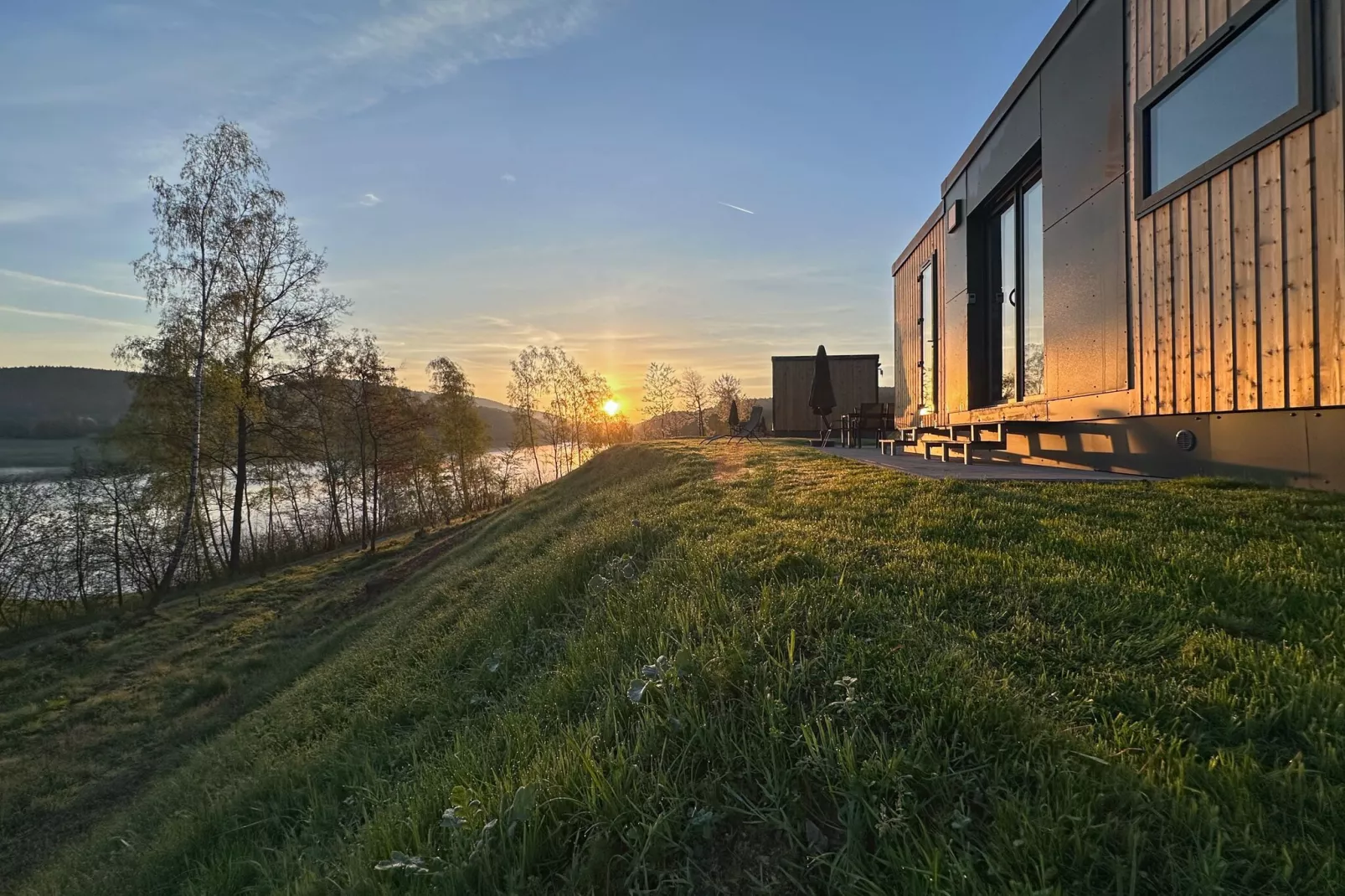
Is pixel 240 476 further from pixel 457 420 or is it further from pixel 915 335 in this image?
pixel 915 335

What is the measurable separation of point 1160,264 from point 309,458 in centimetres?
2291

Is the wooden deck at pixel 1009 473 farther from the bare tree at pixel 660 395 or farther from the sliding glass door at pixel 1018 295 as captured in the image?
the bare tree at pixel 660 395

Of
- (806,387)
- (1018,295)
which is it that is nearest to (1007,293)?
(1018,295)

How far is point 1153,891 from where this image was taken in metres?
1.11

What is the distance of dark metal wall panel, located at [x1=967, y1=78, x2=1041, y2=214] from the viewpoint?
6926mm

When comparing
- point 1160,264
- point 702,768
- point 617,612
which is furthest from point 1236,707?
point 1160,264

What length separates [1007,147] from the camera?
7.63m

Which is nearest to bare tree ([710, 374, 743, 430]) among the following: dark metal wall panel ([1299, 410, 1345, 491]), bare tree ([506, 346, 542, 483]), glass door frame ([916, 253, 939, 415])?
bare tree ([506, 346, 542, 483])

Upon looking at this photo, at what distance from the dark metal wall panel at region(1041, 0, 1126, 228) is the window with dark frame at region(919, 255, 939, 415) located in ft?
11.8

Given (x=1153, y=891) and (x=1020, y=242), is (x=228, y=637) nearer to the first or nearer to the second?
(x=1153, y=891)

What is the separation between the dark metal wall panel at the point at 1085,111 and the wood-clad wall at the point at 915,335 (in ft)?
8.08

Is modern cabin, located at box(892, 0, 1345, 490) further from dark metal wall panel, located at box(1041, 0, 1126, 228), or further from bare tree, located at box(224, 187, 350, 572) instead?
bare tree, located at box(224, 187, 350, 572)

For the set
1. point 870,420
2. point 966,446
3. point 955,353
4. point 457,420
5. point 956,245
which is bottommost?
point 966,446

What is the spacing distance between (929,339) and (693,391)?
26301mm
